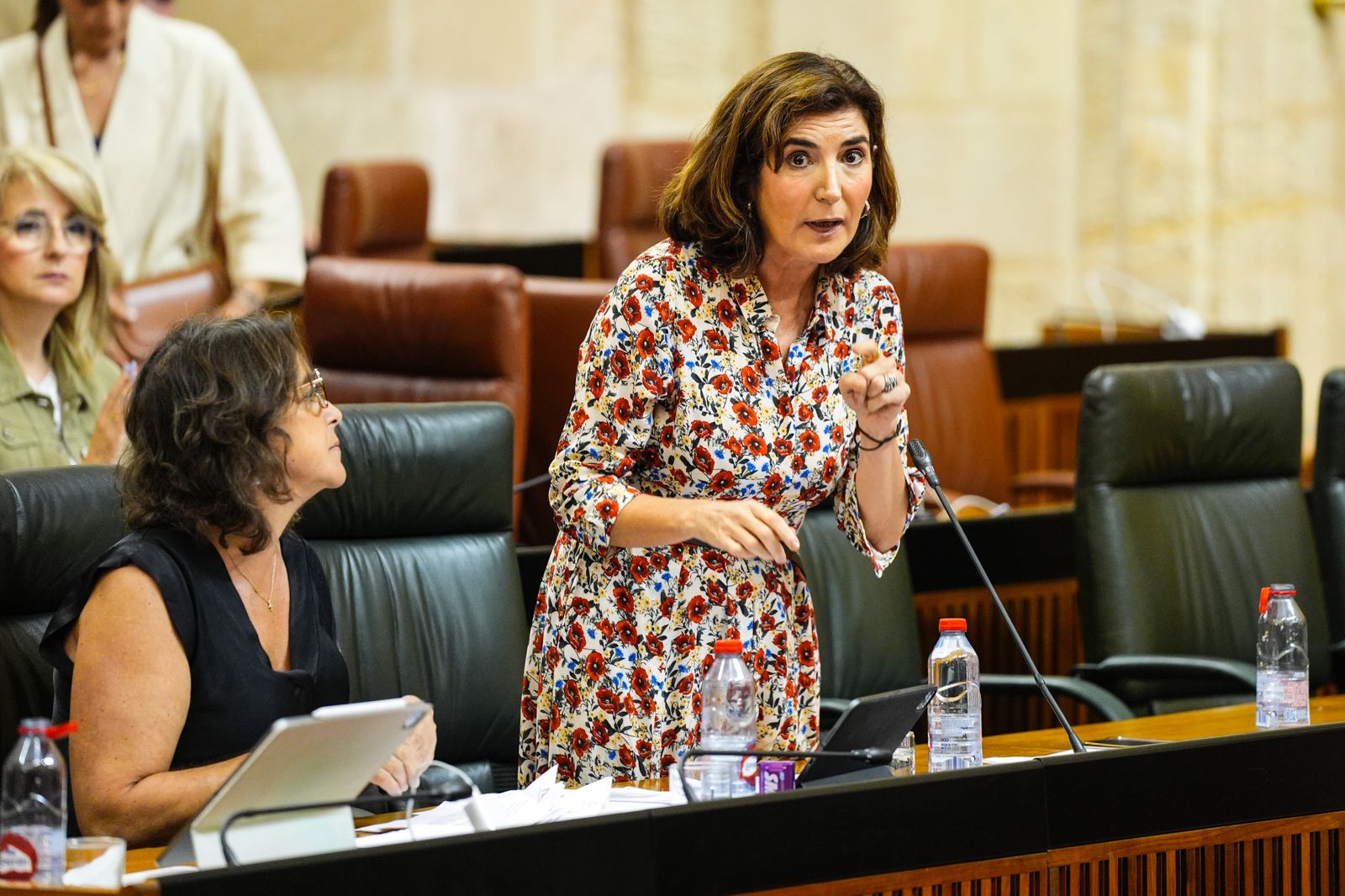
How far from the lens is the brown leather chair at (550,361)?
3.86 metres

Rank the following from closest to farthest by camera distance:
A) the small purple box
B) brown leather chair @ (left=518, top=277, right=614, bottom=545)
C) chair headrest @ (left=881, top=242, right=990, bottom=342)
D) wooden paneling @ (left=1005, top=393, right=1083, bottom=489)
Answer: the small purple box, brown leather chair @ (left=518, top=277, right=614, bottom=545), chair headrest @ (left=881, top=242, right=990, bottom=342), wooden paneling @ (left=1005, top=393, right=1083, bottom=489)

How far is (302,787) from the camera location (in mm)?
1631

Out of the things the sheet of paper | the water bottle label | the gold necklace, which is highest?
the gold necklace

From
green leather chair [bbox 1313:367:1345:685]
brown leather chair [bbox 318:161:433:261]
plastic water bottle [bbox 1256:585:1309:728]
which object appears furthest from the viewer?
brown leather chair [bbox 318:161:433:261]

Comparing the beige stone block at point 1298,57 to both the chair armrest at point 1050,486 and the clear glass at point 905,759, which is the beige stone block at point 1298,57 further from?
the clear glass at point 905,759

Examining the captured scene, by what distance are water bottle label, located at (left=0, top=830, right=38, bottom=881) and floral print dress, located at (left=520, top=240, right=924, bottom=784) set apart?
0.73 metres

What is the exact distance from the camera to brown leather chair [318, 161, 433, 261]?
16.4 ft

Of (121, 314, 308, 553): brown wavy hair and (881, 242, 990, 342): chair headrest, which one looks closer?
(121, 314, 308, 553): brown wavy hair

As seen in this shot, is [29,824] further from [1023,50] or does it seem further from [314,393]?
[1023,50]

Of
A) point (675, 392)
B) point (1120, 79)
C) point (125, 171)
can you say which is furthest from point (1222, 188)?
point (675, 392)

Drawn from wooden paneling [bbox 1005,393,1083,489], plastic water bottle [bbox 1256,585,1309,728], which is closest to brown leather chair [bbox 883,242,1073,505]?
wooden paneling [bbox 1005,393,1083,489]

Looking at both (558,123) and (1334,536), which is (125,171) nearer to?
(1334,536)

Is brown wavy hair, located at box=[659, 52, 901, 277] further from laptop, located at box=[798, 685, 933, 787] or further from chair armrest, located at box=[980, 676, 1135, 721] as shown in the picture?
chair armrest, located at box=[980, 676, 1135, 721]

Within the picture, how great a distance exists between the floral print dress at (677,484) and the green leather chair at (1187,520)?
96 centimetres
